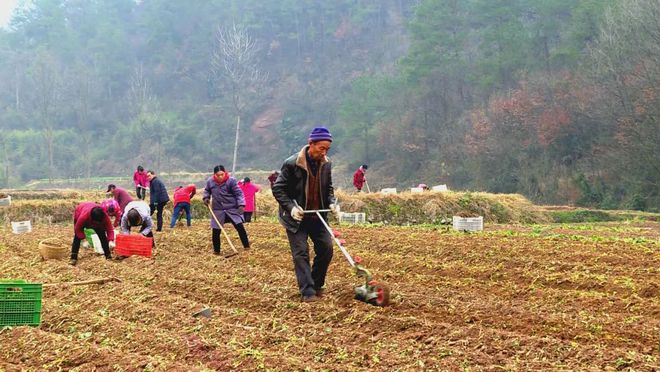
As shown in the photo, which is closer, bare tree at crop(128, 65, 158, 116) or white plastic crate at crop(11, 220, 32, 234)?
white plastic crate at crop(11, 220, 32, 234)

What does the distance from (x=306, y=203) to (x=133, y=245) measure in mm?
5138

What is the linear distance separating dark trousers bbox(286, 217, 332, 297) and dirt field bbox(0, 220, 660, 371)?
248 millimetres

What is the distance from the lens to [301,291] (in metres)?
7.72

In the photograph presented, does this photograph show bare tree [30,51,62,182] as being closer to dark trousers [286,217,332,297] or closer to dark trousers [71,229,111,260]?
dark trousers [71,229,111,260]

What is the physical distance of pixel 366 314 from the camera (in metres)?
6.72

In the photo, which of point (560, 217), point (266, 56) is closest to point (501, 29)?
point (560, 217)

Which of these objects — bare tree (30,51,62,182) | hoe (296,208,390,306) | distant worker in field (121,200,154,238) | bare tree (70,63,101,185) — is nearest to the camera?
hoe (296,208,390,306)

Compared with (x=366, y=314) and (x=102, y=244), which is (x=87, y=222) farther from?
(x=366, y=314)

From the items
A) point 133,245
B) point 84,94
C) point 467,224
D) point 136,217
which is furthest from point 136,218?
point 84,94

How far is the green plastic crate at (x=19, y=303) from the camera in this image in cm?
636

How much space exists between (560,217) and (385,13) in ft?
150

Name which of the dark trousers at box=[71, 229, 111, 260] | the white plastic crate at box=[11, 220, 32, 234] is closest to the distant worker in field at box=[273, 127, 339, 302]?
the dark trousers at box=[71, 229, 111, 260]

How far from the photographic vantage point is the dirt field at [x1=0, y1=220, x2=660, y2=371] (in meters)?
5.31

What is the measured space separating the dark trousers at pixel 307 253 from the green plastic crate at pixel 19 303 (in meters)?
2.67
